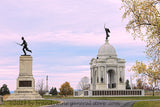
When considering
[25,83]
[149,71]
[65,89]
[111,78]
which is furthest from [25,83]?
[65,89]

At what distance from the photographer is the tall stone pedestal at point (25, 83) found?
49531mm

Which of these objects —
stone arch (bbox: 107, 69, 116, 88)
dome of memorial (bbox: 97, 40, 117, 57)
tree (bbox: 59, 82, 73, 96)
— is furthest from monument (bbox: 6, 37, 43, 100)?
tree (bbox: 59, 82, 73, 96)

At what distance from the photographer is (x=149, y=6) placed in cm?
2077

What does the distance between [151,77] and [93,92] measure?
62.4 meters

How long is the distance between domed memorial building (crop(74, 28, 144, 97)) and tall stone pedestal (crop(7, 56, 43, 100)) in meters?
34.7

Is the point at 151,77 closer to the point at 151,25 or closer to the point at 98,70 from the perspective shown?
the point at 151,25

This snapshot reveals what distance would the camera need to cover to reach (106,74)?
291 feet

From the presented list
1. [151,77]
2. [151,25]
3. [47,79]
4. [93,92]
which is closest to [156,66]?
[151,77]

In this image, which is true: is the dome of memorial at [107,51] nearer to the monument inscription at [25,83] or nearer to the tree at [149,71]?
the monument inscription at [25,83]

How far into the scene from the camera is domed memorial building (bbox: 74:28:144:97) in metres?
85.1

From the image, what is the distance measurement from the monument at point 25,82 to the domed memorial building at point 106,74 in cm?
3475

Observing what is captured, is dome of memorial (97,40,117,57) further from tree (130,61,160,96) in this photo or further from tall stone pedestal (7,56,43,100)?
tree (130,61,160,96)

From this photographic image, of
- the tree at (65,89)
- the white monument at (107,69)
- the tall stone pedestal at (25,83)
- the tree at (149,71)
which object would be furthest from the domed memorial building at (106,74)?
the tree at (149,71)

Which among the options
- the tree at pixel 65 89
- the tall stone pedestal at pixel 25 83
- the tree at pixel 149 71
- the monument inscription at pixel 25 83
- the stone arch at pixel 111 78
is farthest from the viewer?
the tree at pixel 65 89
